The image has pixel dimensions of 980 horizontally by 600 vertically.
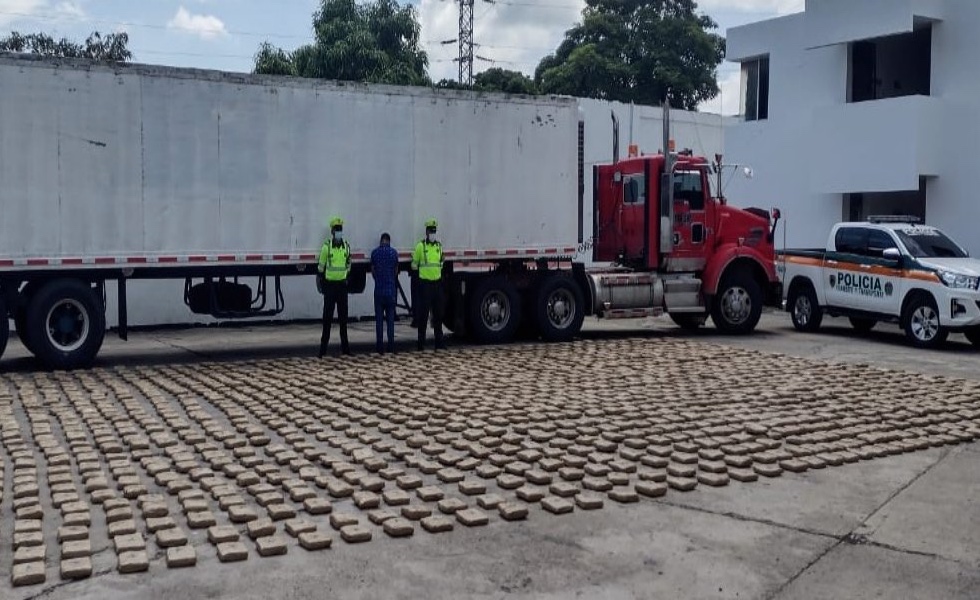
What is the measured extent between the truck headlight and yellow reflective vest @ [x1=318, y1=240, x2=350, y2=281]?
8744 millimetres

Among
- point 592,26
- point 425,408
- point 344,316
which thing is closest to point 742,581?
point 425,408

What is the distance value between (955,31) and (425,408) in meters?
15.3

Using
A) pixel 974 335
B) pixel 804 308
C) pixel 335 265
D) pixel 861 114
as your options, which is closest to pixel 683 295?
pixel 804 308

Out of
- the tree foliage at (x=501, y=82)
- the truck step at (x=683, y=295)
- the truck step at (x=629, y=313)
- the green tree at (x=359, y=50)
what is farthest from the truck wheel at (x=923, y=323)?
the tree foliage at (x=501, y=82)

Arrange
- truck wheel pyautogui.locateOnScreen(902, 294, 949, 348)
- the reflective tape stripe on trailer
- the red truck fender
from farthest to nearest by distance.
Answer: the red truck fender
truck wheel pyautogui.locateOnScreen(902, 294, 949, 348)
the reflective tape stripe on trailer

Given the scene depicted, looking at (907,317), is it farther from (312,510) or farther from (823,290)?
(312,510)

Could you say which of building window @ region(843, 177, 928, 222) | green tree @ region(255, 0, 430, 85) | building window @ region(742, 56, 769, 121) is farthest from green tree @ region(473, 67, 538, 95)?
building window @ region(843, 177, 928, 222)

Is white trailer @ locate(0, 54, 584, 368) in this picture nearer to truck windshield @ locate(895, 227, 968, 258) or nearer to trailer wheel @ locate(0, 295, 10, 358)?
trailer wheel @ locate(0, 295, 10, 358)

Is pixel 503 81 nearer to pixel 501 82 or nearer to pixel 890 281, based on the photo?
pixel 501 82

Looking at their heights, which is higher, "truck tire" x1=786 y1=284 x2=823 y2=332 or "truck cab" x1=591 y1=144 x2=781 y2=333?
"truck cab" x1=591 y1=144 x2=781 y2=333

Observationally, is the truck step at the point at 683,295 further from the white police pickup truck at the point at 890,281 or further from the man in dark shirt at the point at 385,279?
the man in dark shirt at the point at 385,279

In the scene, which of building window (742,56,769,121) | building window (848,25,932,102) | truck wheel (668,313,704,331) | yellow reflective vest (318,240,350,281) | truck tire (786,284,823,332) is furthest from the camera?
building window (742,56,769,121)

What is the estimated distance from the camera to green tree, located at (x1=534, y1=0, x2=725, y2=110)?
136 feet

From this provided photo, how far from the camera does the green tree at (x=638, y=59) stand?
41562 mm
